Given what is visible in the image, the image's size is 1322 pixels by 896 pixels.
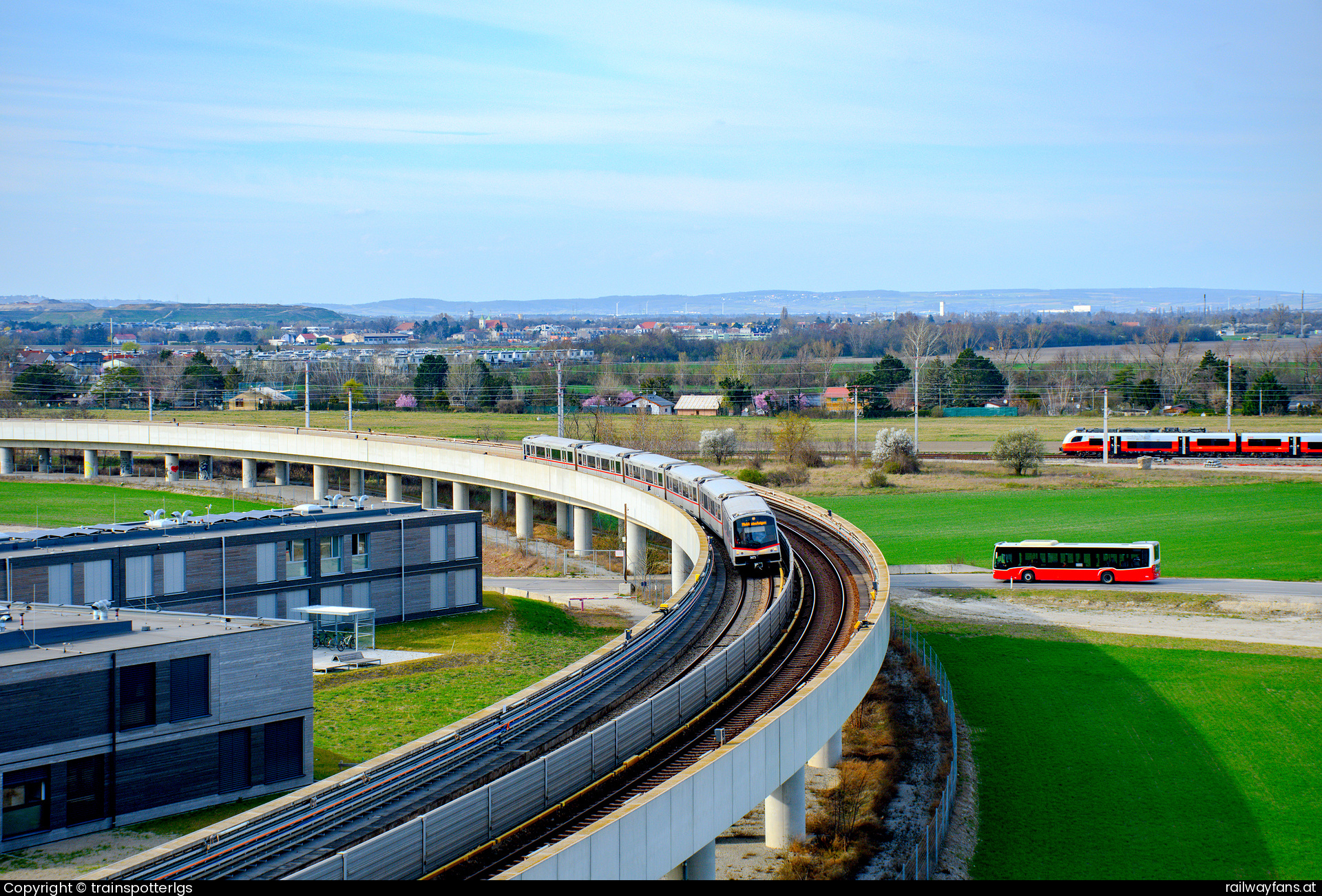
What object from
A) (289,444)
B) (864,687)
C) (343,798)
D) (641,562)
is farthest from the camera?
(289,444)

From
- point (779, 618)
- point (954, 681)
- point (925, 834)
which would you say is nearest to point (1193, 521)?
point (954, 681)

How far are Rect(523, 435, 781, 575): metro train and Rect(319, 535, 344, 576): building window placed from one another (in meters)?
14.9

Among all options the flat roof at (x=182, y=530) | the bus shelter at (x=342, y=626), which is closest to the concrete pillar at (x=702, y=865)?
the bus shelter at (x=342, y=626)

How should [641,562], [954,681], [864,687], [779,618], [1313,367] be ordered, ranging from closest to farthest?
[864,687] → [779,618] → [954,681] → [641,562] → [1313,367]

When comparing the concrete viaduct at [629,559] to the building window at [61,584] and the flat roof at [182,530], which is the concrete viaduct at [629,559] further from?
the building window at [61,584]

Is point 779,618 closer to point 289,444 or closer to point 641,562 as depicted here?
point 641,562

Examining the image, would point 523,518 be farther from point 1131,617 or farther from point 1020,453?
point 1020,453

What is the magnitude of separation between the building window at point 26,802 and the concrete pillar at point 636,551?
35334 mm

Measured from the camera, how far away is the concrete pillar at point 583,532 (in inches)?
2511

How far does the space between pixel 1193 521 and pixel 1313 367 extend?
82566 mm

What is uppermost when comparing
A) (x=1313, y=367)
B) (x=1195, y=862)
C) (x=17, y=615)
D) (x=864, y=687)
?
(x=1313, y=367)

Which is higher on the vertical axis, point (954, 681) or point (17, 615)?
point (17, 615)

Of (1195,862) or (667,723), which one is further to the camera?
(1195,862)

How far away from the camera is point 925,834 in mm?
23750
